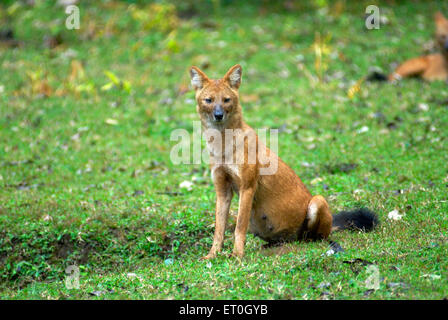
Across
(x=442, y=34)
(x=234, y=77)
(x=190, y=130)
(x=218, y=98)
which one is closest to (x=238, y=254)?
(x=218, y=98)

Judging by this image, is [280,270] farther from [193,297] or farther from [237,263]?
[193,297]

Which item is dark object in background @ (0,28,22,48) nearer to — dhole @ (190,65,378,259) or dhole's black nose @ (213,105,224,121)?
dhole @ (190,65,378,259)

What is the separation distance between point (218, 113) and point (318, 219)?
152 centimetres

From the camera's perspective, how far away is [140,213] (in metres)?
7.05

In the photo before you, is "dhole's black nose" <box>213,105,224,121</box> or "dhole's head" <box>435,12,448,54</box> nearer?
"dhole's black nose" <box>213,105,224,121</box>

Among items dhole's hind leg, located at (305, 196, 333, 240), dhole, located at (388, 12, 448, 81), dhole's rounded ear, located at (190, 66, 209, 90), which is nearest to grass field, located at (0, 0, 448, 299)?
dhole's hind leg, located at (305, 196, 333, 240)

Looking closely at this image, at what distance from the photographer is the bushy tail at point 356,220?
19.9ft

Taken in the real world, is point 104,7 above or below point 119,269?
above

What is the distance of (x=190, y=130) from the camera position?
10234 millimetres

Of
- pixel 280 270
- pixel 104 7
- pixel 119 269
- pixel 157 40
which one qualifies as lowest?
pixel 119 269

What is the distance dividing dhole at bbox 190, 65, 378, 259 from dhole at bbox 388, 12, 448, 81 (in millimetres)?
6666

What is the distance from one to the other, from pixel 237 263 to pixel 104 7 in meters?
12.9

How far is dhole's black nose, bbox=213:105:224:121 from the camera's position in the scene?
5.73m
